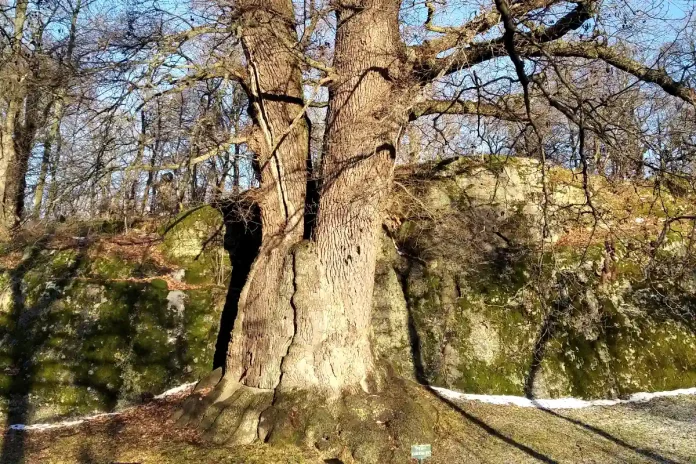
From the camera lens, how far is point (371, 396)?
596 centimetres

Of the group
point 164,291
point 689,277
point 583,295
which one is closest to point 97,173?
point 164,291

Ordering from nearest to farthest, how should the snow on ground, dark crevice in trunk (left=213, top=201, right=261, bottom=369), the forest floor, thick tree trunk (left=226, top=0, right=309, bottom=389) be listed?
the forest floor → thick tree trunk (left=226, top=0, right=309, bottom=389) → the snow on ground → dark crevice in trunk (left=213, top=201, right=261, bottom=369)

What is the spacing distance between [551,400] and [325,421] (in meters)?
3.48

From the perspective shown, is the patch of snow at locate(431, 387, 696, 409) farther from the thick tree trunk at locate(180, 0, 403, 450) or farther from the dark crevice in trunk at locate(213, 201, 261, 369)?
the dark crevice in trunk at locate(213, 201, 261, 369)

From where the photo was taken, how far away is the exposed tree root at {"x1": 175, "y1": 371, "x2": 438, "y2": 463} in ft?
17.9

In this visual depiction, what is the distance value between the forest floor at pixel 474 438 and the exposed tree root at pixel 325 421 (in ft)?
0.49

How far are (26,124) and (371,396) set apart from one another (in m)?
12.3

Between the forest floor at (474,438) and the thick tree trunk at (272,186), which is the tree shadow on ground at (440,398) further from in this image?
the thick tree trunk at (272,186)

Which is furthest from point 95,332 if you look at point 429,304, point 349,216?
point 429,304

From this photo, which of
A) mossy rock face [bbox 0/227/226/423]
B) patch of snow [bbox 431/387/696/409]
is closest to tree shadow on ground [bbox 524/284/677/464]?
patch of snow [bbox 431/387/696/409]

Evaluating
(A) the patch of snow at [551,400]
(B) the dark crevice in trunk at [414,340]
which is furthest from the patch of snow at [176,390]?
(A) the patch of snow at [551,400]

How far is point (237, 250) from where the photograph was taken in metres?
9.28

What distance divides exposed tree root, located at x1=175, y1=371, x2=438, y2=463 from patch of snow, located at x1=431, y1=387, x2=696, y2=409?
4.04ft

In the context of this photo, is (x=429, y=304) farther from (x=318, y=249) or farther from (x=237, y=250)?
(x=237, y=250)
